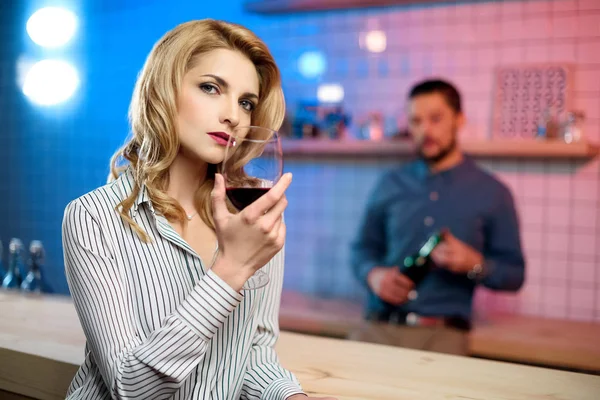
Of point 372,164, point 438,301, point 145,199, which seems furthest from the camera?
point 372,164

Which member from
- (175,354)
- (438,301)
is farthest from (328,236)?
(175,354)

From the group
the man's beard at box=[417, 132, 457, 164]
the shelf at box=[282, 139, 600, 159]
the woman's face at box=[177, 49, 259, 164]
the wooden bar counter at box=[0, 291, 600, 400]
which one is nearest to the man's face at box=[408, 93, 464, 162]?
the man's beard at box=[417, 132, 457, 164]

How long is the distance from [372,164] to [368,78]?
1.53 ft

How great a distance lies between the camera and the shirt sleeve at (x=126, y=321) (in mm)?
956

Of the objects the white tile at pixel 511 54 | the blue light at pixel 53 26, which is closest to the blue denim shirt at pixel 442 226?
the white tile at pixel 511 54

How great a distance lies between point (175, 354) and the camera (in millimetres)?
958

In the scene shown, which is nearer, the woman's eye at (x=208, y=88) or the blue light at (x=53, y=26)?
the woman's eye at (x=208, y=88)

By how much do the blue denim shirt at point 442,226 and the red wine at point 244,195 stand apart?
2.05 metres

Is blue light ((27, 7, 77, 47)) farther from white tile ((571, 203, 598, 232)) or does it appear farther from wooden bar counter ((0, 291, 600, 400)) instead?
white tile ((571, 203, 598, 232))

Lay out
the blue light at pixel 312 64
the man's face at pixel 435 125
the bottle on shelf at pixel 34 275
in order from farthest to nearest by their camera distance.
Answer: the blue light at pixel 312 64 → the man's face at pixel 435 125 → the bottle on shelf at pixel 34 275

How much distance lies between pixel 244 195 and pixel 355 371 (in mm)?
494

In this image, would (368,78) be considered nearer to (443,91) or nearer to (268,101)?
(443,91)

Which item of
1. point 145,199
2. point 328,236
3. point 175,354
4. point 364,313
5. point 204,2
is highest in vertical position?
point 204,2

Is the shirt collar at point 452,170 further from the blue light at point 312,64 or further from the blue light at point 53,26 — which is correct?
the blue light at point 53,26
